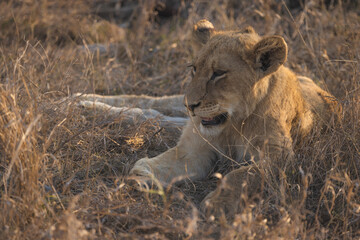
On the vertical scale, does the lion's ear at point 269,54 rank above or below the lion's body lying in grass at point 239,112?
above

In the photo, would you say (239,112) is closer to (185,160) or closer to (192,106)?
(192,106)

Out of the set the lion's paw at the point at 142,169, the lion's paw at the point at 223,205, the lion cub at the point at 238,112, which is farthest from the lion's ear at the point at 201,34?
the lion's paw at the point at 223,205

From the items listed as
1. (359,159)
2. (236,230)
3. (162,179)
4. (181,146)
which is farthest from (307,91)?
(236,230)

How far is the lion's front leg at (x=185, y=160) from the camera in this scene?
10.3 feet

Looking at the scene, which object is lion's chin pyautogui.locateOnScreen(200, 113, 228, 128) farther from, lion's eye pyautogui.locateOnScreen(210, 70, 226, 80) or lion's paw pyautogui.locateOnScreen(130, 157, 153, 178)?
lion's paw pyautogui.locateOnScreen(130, 157, 153, 178)

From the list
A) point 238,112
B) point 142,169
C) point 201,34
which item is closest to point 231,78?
point 238,112

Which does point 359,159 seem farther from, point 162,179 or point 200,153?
point 162,179

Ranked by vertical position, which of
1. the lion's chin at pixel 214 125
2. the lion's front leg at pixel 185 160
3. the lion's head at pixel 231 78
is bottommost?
the lion's front leg at pixel 185 160

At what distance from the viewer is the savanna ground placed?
2.25 m

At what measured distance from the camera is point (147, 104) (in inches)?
187

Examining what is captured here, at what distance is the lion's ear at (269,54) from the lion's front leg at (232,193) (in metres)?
0.62

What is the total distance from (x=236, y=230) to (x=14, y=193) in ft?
3.67

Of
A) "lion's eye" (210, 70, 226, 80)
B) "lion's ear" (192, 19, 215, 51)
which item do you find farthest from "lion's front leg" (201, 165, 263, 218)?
"lion's ear" (192, 19, 215, 51)

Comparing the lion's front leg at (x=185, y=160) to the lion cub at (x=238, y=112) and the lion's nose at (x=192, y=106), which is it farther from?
the lion's nose at (x=192, y=106)
